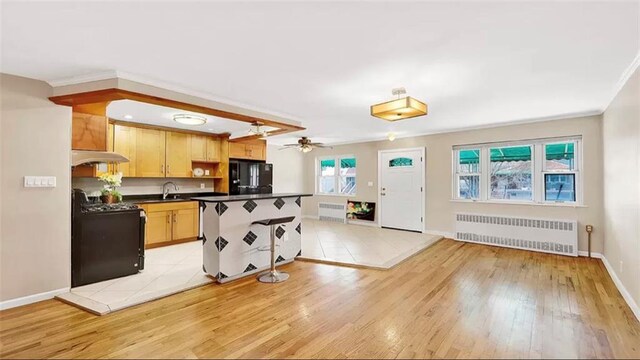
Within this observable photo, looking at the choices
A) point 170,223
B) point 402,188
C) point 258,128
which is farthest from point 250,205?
point 402,188

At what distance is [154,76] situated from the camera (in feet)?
9.61

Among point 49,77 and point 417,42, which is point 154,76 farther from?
point 417,42

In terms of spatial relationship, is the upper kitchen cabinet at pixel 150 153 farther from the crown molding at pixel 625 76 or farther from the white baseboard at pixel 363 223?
the crown molding at pixel 625 76

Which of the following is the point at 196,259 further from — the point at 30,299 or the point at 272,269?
the point at 30,299

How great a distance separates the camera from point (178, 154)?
5672mm

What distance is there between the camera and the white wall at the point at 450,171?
450cm

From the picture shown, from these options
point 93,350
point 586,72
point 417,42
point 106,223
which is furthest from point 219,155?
point 586,72

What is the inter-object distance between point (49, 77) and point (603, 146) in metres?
7.31

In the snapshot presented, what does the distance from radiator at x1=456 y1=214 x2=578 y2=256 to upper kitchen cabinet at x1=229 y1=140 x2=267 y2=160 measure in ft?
15.3

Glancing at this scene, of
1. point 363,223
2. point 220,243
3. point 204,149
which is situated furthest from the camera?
point 363,223

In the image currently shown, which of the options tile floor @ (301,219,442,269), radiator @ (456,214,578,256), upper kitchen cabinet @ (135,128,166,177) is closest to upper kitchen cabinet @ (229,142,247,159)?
upper kitchen cabinet @ (135,128,166,177)

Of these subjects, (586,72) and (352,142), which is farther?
(352,142)

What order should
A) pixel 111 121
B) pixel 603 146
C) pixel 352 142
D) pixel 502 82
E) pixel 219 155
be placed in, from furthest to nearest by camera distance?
pixel 352 142
pixel 219 155
pixel 111 121
pixel 603 146
pixel 502 82

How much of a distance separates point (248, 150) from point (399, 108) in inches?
169
